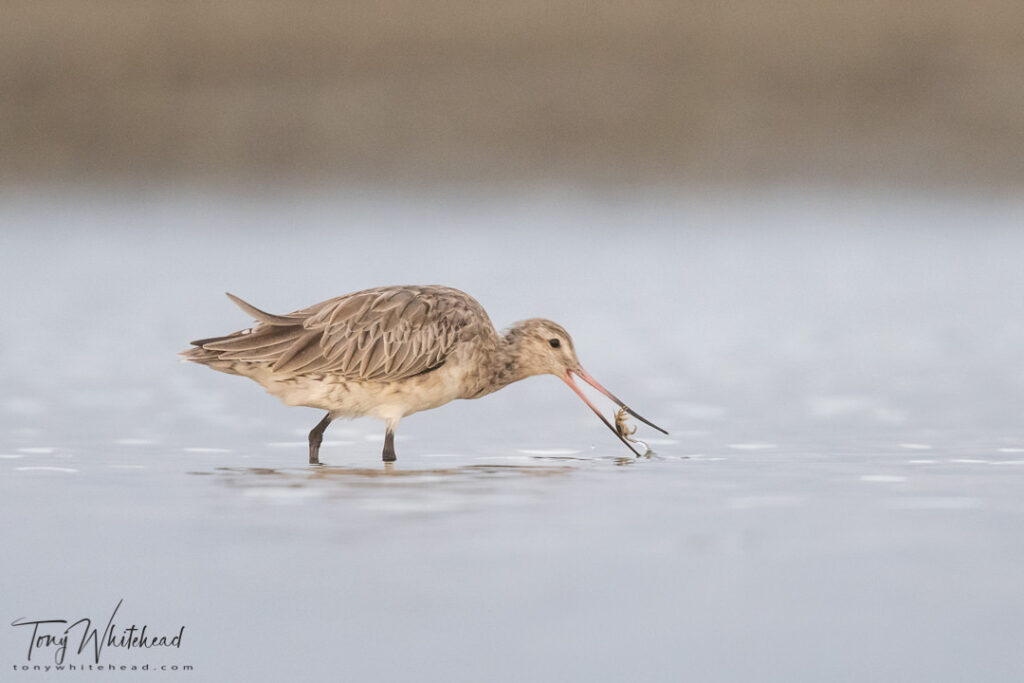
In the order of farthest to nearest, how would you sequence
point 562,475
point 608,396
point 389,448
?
point 608,396, point 389,448, point 562,475

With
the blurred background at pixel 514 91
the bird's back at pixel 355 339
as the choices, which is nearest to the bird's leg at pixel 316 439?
the bird's back at pixel 355 339

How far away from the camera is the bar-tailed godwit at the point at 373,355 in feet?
26.3

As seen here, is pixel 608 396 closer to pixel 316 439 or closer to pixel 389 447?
pixel 389 447

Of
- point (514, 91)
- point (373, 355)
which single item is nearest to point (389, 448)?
point (373, 355)

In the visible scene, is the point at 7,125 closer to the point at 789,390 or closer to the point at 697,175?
the point at 697,175

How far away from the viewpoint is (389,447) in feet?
25.8

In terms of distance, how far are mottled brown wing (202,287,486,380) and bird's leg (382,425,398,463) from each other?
267 millimetres

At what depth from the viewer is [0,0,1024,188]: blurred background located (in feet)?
66.5

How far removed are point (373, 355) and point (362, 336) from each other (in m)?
0.14

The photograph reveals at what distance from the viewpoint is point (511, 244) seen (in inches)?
631

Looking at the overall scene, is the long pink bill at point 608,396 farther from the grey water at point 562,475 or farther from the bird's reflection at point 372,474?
the bird's reflection at point 372,474
